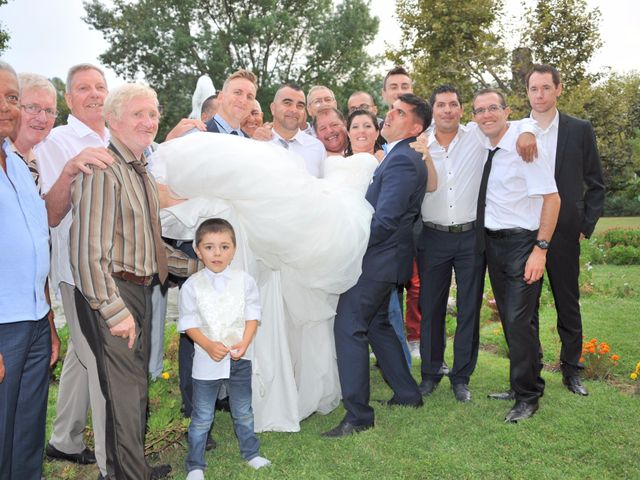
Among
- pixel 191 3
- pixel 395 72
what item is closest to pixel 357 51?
pixel 191 3

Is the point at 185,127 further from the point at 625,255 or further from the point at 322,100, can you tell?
the point at 625,255

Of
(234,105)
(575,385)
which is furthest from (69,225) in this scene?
(575,385)

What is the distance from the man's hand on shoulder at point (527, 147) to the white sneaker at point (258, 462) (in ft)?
10.1

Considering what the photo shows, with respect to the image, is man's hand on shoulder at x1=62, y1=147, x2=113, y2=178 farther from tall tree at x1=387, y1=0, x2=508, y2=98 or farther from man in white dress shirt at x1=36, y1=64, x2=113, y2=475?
tall tree at x1=387, y1=0, x2=508, y2=98

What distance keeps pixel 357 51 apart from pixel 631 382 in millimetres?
30227

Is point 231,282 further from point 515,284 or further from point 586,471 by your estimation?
point 586,471

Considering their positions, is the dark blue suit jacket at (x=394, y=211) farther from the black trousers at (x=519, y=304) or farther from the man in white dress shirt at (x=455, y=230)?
the black trousers at (x=519, y=304)

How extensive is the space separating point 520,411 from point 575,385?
1017 mm

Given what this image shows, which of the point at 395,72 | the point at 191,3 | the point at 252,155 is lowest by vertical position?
the point at 252,155

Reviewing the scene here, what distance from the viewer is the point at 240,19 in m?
32.2

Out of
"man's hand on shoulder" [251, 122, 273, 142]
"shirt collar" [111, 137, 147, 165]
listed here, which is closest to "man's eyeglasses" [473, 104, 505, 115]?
"man's hand on shoulder" [251, 122, 273, 142]

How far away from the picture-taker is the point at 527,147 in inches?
188

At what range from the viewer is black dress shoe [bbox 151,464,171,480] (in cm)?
428

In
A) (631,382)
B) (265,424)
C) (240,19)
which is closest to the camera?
(265,424)
